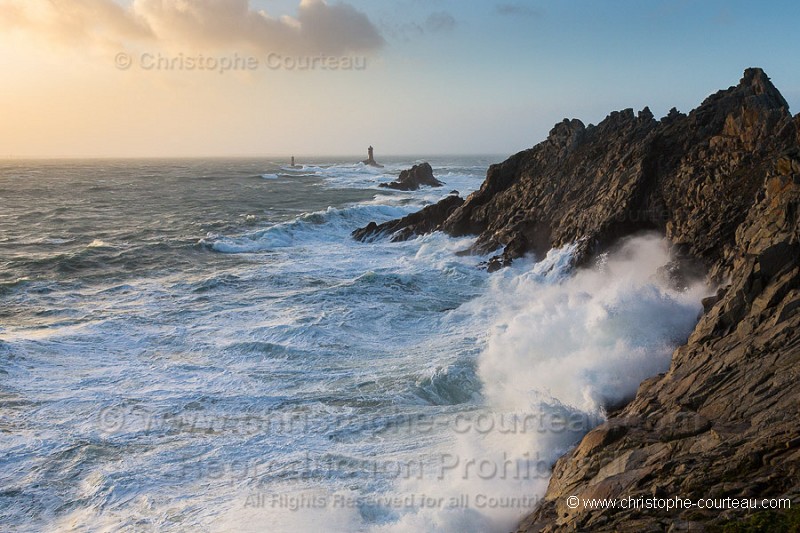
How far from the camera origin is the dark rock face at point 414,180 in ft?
225

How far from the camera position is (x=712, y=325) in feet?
34.8

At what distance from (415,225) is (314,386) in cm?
2169

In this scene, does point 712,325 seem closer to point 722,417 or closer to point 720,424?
point 722,417

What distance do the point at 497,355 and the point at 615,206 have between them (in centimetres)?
1093

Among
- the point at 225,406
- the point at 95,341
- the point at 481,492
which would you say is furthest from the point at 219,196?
the point at 481,492

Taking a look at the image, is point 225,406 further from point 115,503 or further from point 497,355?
point 497,355

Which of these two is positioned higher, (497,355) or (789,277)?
(789,277)

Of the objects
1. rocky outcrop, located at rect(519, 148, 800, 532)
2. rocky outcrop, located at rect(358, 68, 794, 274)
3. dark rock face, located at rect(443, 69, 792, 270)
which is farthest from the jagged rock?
dark rock face, located at rect(443, 69, 792, 270)

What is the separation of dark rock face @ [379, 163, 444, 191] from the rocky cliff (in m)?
43.6

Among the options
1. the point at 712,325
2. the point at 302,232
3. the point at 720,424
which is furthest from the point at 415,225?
the point at 720,424

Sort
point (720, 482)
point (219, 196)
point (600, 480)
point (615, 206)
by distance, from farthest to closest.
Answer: point (219, 196) < point (615, 206) < point (600, 480) < point (720, 482)

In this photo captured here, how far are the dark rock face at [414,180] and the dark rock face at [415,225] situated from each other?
32.4m

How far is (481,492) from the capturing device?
30.5ft

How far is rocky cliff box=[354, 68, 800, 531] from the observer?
6.84m
